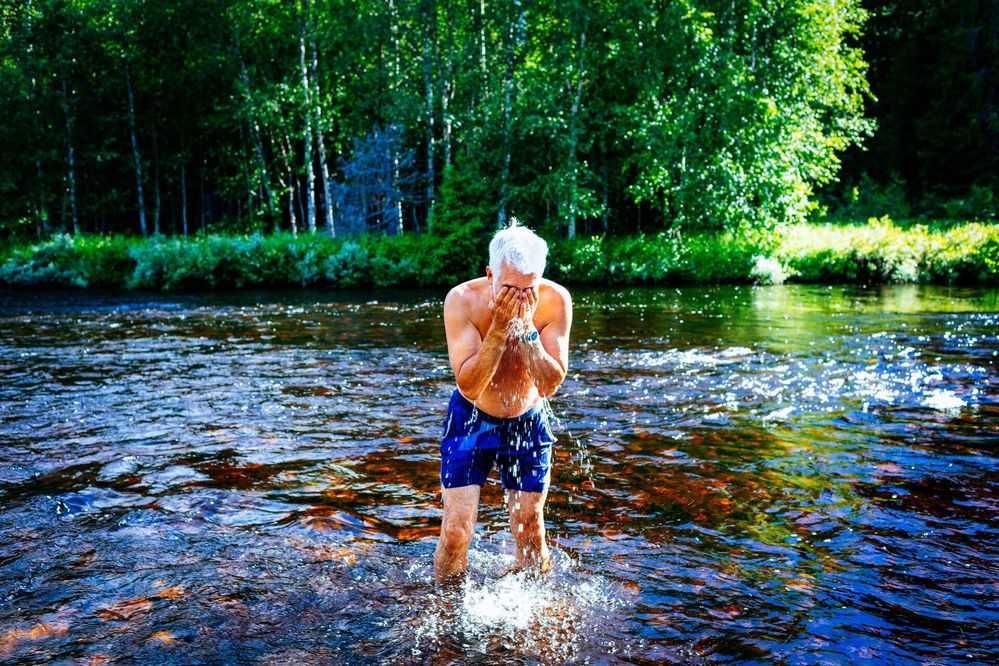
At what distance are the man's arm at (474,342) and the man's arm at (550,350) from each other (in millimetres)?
143

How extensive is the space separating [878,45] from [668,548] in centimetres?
6017

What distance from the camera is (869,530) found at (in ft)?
19.2

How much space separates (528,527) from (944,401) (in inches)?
294

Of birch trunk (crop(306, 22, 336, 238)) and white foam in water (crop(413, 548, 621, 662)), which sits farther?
birch trunk (crop(306, 22, 336, 238))

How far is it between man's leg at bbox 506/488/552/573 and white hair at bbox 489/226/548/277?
1.41 meters

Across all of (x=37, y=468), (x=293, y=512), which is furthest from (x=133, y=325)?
(x=293, y=512)

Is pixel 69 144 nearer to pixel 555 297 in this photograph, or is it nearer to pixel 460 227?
pixel 460 227

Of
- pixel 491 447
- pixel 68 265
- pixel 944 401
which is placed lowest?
pixel 944 401

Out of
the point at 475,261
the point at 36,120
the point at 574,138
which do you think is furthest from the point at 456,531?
the point at 36,120

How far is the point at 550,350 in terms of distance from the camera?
178 inches

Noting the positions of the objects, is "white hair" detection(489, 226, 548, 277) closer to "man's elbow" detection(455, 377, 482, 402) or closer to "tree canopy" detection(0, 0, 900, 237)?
"man's elbow" detection(455, 377, 482, 402)

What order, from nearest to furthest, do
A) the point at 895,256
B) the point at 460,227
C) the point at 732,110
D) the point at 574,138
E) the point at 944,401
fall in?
1. the point at 944,401
2. the point at 895,256
3. the point at 460,227
4. the point at 732,110
5. the point at 574,138

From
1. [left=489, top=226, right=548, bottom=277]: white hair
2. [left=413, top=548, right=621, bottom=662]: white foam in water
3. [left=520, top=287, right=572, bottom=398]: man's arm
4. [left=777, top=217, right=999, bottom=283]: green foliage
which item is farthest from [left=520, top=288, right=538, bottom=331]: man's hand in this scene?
[left=777, top=217, right=999, bottom=283]: green foliage

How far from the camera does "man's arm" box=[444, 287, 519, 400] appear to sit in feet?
13.4
